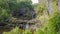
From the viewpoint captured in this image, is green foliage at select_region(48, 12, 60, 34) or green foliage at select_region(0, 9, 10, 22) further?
green foliage at select_region(0, 9, 10, 22)

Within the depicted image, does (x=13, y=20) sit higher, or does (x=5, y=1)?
(x=5, y=1)

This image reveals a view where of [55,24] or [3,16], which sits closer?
[55,24]

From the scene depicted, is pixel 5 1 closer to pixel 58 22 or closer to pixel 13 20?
pixel 13 20

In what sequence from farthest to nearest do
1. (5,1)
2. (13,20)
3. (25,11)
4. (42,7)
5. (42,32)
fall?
(25,11), (5,1), (13,20), (42,7), (42,32)

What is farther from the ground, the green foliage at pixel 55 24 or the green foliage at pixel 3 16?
the green foliage at pixel 55 24

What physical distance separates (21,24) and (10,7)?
199 cm

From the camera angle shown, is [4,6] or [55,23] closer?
[55,23]

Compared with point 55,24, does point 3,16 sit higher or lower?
lower

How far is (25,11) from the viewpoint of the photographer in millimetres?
18406

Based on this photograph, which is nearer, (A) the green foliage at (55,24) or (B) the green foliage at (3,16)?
(A) the green foliage at (55,24)

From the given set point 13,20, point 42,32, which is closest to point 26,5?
point 13,20

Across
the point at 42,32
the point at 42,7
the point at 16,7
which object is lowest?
the point at 16,7

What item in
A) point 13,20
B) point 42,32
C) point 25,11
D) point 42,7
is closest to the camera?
point 42,32

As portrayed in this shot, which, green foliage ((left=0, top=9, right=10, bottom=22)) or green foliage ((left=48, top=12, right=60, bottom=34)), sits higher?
green foliage ((left=48, top=12, right=60, bottom=34))
